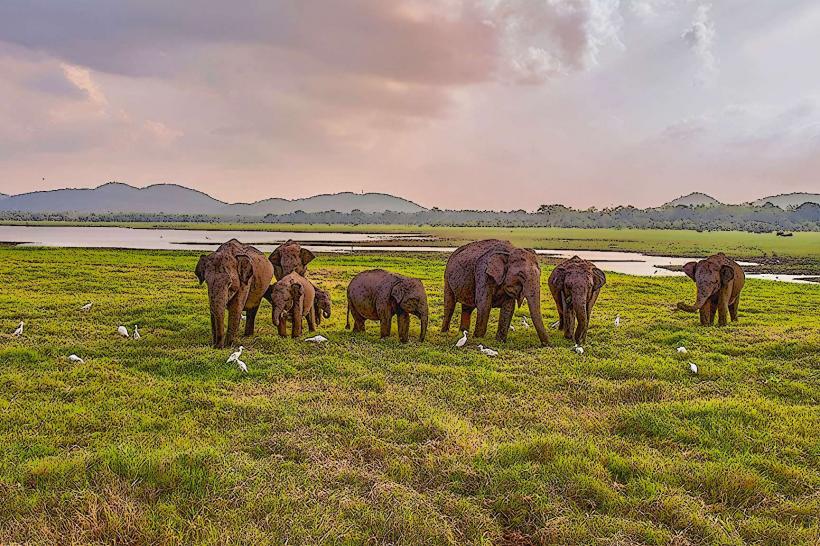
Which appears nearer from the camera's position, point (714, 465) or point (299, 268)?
point (714, 465)

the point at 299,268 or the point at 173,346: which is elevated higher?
the point at 299,268

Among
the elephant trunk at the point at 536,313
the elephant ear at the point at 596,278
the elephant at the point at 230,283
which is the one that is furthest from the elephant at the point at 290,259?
the elephant ear at the point at 596,278

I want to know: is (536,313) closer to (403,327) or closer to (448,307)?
(448,307)

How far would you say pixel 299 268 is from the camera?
19594 mm

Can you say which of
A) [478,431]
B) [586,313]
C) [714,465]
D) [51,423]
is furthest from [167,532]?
[586,313]

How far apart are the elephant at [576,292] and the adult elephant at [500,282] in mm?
806

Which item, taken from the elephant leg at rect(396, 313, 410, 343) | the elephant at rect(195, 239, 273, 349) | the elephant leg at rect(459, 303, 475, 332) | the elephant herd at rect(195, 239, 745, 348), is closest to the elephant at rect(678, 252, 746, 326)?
the elephant herd at rect(195, 239, 745, 348)

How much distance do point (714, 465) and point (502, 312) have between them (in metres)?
8.46

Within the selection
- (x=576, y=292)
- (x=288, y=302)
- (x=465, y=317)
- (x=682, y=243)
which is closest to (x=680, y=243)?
(x=682, y=243)

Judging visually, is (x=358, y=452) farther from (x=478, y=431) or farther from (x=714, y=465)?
(x=714, y=465)

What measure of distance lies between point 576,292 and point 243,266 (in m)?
8.50

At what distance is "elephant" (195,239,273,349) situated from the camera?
13531 mm

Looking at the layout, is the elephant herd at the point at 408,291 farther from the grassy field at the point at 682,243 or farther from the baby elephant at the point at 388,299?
the grassy field at the point at 682,243

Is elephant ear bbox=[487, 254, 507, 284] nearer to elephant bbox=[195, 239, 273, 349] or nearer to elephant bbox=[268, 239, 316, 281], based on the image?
elephant bbox=[195, 239, 273, 349]
